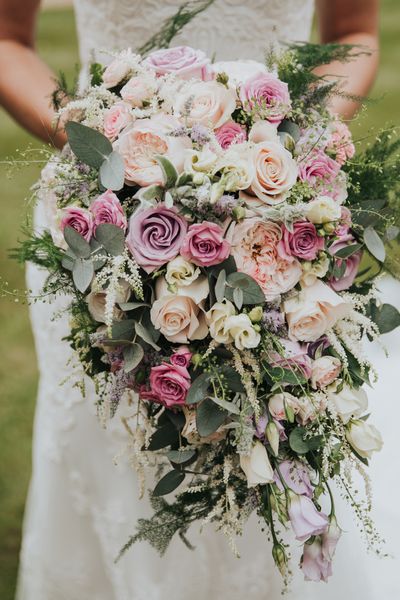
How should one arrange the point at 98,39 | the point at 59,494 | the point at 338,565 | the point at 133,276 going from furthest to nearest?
the point at 59,494
the point at 98,39
the point at 338,565
the point at 133,276

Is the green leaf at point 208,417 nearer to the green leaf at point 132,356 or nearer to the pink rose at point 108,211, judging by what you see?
the green leaf at point 132,356

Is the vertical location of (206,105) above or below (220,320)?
above

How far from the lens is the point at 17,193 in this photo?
619 centimetres

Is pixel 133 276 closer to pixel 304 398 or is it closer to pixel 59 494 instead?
pixel 304 398

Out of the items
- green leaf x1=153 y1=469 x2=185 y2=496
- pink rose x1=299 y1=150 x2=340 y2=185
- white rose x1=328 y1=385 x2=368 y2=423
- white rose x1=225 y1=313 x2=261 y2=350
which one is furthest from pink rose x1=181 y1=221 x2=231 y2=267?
green leaf x1=153 y1=469 x2=185 y2=496

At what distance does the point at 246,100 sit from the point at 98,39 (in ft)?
3.09

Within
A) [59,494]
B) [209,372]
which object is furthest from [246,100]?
[59,494]

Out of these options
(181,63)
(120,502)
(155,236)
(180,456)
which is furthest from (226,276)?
(120,502)

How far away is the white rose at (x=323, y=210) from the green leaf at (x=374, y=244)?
0.56 feet

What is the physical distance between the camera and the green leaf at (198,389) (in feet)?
4.55

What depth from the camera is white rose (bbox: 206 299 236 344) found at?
4.50 feet

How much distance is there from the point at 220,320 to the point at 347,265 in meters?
0.31

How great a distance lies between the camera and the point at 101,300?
4.81ft

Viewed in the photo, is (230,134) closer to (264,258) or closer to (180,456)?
(264,258)
